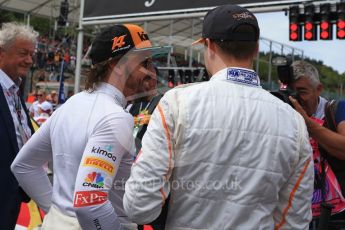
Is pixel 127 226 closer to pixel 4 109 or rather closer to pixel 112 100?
pixel 112 100

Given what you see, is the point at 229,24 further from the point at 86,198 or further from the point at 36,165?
the point at 36,165

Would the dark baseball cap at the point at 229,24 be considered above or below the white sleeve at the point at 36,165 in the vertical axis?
above

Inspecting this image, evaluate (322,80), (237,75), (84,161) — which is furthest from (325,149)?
(322,80)

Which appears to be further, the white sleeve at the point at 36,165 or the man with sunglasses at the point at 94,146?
the white sleeve at the point at 36,165

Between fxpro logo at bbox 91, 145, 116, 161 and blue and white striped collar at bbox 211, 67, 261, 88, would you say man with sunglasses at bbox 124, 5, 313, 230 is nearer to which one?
blue and white striped collar at bbox 211, 67, 261, 88

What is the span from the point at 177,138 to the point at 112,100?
404 millimetres

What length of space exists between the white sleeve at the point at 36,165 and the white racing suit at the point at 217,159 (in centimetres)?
56

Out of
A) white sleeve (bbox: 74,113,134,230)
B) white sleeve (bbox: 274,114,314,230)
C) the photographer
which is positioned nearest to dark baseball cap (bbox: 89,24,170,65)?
white sleeve (bbox: 74,113,134,230)

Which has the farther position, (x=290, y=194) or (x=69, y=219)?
(x=69, y=219)

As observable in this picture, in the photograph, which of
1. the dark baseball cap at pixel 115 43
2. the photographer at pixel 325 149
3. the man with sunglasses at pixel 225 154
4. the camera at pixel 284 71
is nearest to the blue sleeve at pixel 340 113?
the photographer at pixel 325 149

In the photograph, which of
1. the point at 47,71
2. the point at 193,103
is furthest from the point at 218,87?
the point at 47,71

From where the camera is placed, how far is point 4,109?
2.26 m

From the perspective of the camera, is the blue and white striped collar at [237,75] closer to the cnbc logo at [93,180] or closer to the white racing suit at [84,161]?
the white racing suit at [84,161]

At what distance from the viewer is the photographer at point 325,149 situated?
234cm
